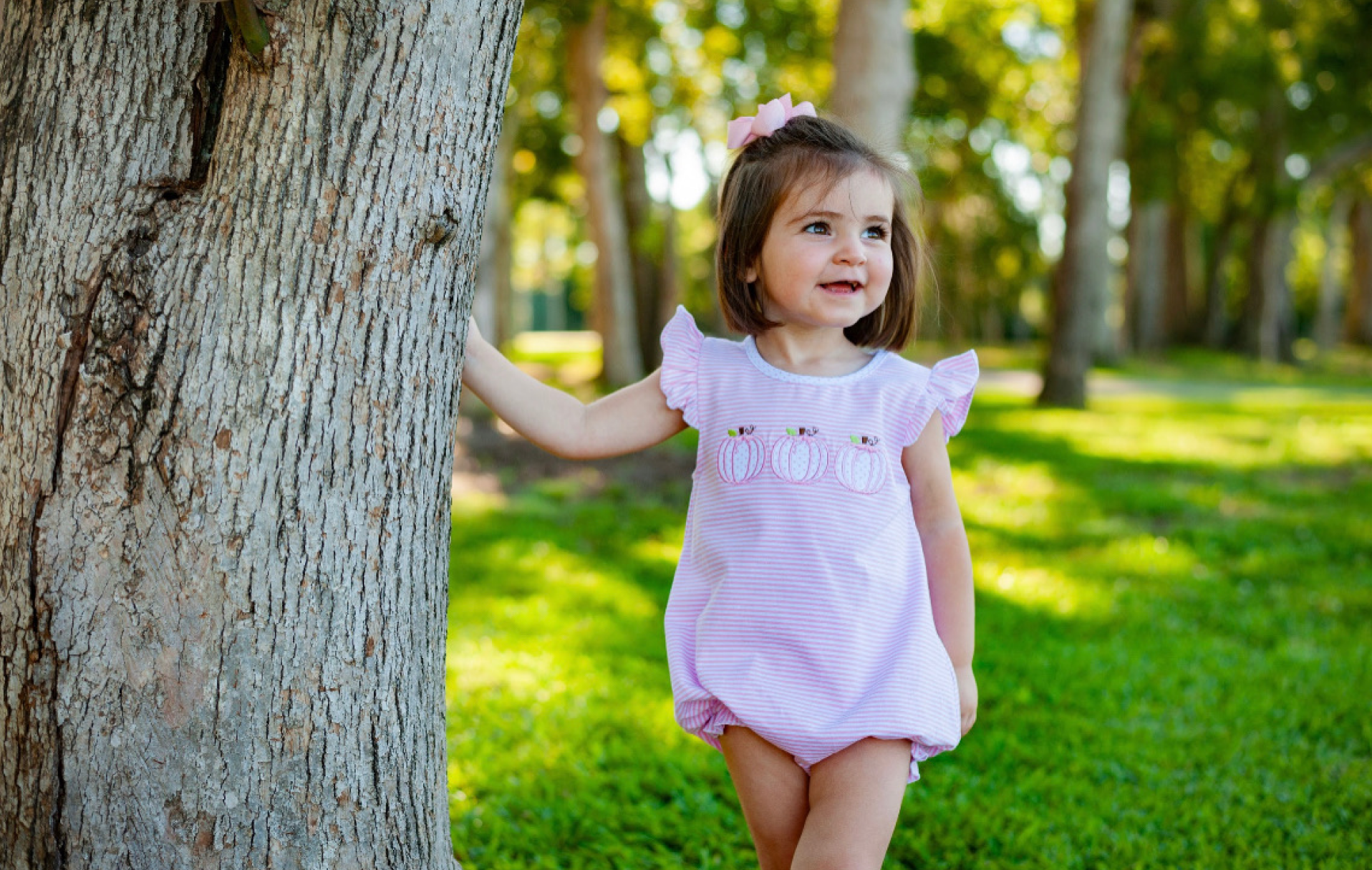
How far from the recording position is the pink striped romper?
193 centimetres

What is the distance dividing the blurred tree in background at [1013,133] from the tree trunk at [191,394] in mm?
10568

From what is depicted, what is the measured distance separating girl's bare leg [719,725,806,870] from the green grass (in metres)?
0.80

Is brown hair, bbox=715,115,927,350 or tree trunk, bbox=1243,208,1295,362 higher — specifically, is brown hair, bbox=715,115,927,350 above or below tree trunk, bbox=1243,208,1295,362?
below

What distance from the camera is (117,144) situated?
167cm

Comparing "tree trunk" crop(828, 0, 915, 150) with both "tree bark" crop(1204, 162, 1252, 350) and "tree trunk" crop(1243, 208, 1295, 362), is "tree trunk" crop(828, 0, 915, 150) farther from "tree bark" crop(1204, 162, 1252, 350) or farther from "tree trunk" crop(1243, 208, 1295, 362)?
"tree bark" crop(1204, 162, 1252, 350)

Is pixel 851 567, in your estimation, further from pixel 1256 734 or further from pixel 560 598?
pixel 560 598

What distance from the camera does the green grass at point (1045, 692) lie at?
2912 millimetres

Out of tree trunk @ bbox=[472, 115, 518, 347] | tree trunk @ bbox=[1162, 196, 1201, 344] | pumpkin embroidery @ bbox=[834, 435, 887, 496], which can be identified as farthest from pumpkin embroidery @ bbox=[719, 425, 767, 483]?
tree trunk @ bbox=[1162, 196, 1201, 344]

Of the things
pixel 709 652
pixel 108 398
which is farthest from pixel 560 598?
pixel 108 398

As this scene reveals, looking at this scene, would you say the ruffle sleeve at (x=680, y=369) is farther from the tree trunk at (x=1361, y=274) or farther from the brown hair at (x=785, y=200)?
the tree trunk at (x=1361, y=274)

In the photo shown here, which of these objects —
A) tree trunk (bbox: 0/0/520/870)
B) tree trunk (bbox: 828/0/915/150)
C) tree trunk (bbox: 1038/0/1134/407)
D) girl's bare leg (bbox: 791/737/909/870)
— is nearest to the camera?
tree trunk (bbox: 0/0/520/870)

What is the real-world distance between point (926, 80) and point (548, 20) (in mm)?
6920

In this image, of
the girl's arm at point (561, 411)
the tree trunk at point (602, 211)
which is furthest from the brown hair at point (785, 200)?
the tree trunk at point (602, 211)

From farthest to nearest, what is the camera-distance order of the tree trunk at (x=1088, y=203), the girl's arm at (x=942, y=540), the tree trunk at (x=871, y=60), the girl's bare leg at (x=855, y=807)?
the tree trunk at (x=1088, y=203), the tree trunk at (x=871, y=60), the girl's arm at (x=942, y=540), the girl's bare leg at (x=855, y=807)
